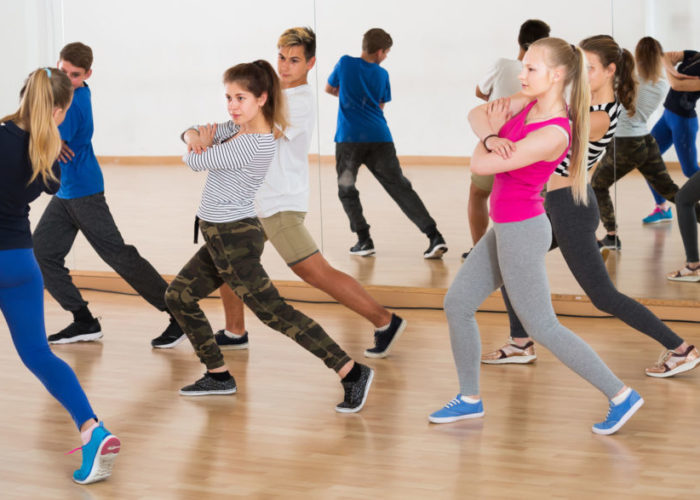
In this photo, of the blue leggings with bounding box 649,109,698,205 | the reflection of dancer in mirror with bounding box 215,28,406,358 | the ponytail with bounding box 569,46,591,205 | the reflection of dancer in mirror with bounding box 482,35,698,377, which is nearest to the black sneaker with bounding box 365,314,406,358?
the reflection of dancer in mirror with bounding box 215,28,406,358

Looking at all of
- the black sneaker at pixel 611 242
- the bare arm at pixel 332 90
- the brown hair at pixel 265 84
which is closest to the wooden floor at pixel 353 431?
the black sneaker at pixel 611 242

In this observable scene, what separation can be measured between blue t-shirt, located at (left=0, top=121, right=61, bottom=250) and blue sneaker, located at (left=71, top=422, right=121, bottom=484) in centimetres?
66

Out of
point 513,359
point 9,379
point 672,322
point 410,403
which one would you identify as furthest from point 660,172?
point 9,379

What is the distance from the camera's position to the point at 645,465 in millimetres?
3348

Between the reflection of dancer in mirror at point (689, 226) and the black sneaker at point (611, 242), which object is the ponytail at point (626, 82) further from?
the black sneaker at point (611, 242)

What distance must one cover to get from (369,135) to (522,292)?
2.47m

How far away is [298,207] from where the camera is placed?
177 inches

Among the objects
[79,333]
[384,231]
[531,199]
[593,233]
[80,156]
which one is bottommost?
[79,333]

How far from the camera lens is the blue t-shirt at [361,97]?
5.75 metres

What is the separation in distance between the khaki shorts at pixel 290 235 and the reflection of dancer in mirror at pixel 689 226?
198cm

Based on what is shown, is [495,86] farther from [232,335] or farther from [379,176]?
[232,335]

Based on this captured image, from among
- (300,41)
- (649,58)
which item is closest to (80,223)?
(300,41)

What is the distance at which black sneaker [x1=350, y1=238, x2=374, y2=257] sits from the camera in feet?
19.7

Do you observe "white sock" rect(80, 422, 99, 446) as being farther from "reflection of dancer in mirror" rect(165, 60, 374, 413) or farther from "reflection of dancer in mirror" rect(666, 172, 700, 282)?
"reflection of dancer in mirror" rect(666, 172, 700, 282)
